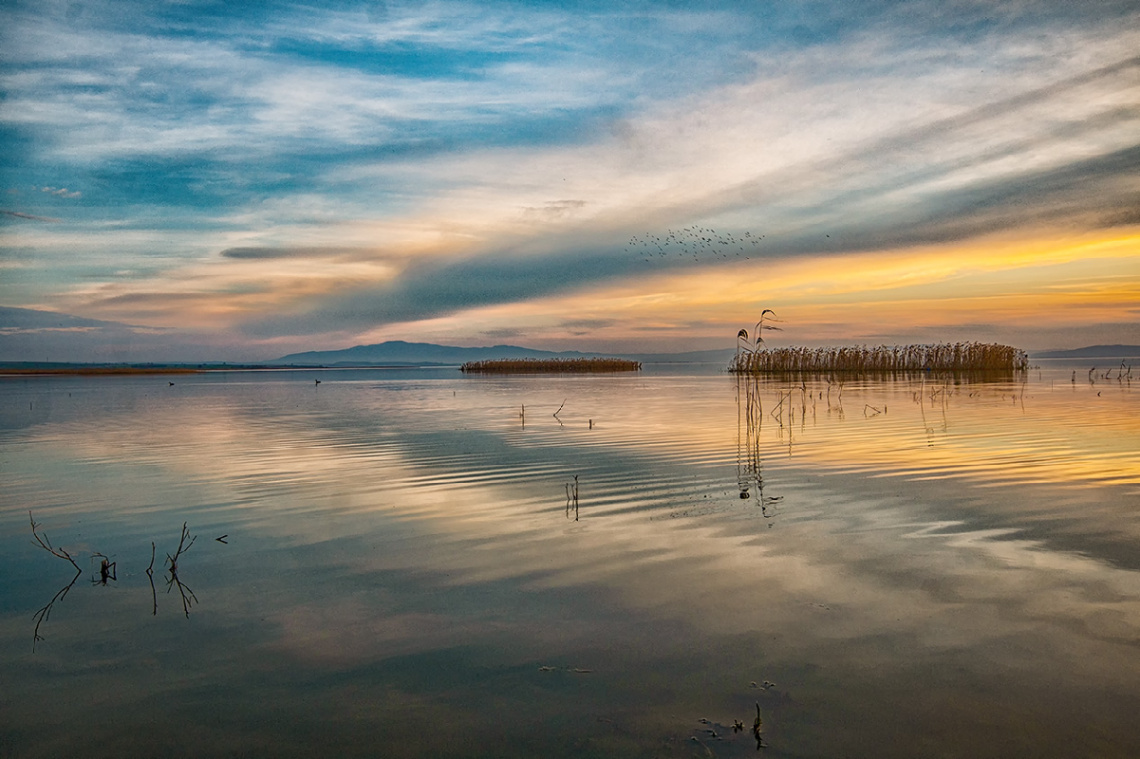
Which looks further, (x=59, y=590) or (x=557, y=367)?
(x=557, y=367)

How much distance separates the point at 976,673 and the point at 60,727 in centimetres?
468

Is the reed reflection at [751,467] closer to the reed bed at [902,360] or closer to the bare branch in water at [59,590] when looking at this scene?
the bare branch in water at [59,590]

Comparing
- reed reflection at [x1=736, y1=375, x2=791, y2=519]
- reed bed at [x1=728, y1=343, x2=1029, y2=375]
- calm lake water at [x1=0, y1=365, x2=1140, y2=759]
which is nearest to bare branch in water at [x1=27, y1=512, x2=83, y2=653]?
calm lake water at [x1=0, y1=365, x2=1140, y2=759]

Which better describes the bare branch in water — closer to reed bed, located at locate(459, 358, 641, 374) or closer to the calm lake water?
the calm lake water

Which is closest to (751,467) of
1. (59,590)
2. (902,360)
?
(59,590)

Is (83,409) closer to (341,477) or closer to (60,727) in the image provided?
(341,477)

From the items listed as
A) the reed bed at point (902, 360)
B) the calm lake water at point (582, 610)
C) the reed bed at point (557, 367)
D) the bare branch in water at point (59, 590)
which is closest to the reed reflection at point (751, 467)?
the calm lake water at point (582, 610)

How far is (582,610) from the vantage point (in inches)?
200

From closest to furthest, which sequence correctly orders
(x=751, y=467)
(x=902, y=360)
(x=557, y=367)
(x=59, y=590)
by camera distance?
(x=59, y=590)
(x=751, y=467)
(x=902, y=360)
(x=557, y=367)

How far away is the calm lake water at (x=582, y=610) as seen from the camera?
360cm

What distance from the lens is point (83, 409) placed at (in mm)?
26250

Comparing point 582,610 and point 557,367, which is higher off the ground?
point 557,367

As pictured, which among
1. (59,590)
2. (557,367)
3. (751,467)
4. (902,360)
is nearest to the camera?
(59,590)

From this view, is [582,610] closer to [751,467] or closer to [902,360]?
[751,467]
